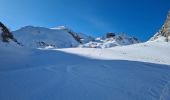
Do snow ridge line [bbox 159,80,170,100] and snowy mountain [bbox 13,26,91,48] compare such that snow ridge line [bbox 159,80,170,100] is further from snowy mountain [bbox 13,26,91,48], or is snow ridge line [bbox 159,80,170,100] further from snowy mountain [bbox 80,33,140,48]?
snowy mountain [bbox 13,26,91,48]

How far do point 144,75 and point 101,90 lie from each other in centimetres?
261

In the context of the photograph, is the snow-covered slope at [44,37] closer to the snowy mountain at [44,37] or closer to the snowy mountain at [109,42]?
the snowy mountain at [44,37]

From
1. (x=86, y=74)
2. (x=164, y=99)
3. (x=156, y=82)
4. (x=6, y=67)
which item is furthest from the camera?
(x=6, y=67)

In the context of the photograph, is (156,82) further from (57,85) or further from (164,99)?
(57,85)

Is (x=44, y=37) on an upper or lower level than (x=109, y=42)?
upper

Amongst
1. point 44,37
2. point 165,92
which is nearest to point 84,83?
point 165,92

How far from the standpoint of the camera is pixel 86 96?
19.7 feet

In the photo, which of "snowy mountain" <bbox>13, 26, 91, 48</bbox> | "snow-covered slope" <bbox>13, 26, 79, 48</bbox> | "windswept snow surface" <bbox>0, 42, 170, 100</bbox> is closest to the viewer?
"windswept snow surface" <bbox>0, 42, 170, 100</bbox>

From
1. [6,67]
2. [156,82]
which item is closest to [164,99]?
[156,82]

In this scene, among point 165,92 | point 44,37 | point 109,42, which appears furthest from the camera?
point 109,42

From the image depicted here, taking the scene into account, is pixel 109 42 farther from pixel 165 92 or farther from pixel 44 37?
pixel 165 92

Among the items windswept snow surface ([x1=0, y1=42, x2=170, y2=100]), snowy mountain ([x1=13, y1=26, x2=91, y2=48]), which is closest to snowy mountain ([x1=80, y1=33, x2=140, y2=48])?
snowy mountain ([x1=13, y1=26, x2=91, y2=48])

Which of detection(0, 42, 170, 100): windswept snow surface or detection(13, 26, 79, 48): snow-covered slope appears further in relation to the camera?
detection(13, 26, 79, 48): snow-covered slope

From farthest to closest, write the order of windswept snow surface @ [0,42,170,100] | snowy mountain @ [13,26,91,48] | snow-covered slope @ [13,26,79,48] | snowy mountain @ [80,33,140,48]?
1. snow-covered slope @ [13,26,79,48]
2. snowy mountain @ [13,26,91,48]
3. snowy mountain @ [80,33,140,48]
4. windswept snow surface @ [0,42,170,100]
